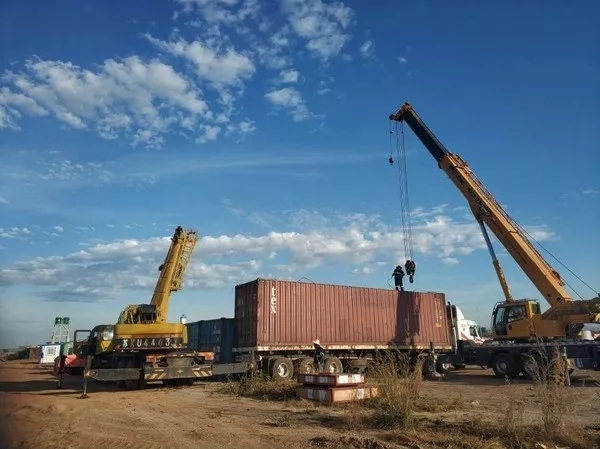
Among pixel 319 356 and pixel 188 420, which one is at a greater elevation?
pixel 319 356

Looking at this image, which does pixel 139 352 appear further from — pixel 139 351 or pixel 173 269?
pixel 173 269

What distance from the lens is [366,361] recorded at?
2080 centimetres

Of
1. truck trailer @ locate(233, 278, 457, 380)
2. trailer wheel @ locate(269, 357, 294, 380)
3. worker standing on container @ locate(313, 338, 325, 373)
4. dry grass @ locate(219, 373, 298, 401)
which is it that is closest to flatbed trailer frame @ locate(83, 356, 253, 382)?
dry grass @ locate(219, 373, 298, 401)

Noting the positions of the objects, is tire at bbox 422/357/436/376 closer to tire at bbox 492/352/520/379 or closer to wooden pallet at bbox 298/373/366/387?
tire at bbox 492/352/520/379

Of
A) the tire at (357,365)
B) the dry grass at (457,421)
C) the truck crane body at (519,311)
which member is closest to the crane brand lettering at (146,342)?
the dry grass at (457,421)

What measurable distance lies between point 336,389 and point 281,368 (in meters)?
6.63

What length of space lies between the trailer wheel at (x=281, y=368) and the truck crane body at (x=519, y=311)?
846 cm

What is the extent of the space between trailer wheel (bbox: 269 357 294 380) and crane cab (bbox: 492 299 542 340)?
9.72 metres

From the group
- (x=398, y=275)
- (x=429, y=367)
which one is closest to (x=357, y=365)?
(x=429, y=367)

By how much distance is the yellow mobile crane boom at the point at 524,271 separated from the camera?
1981 cm

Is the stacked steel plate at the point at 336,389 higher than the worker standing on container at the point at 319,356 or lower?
lower

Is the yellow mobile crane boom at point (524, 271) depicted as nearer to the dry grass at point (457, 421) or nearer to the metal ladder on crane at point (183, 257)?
the dry grass at point (457, 421)

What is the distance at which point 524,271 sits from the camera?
822 inches

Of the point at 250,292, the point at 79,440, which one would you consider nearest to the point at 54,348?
the point at 250,292
